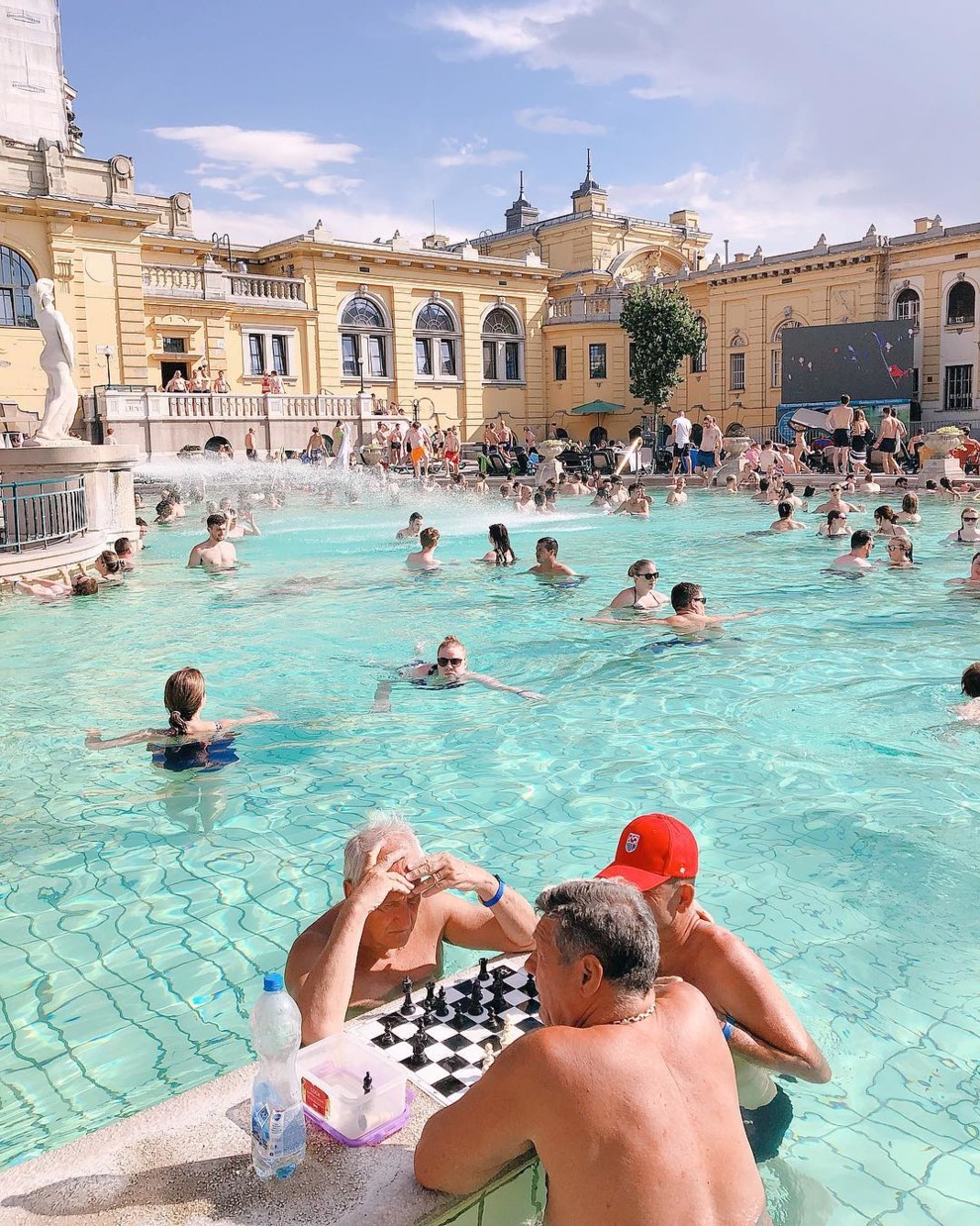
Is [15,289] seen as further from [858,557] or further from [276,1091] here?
[276,1091]

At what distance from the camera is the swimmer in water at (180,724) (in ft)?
22.3

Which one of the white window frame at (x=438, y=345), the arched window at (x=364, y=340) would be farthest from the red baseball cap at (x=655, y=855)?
the white window frame at (x=438, y=345)

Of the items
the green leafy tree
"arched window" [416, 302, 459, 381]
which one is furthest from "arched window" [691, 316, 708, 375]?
"arched window" [416, 302, 459, 381]

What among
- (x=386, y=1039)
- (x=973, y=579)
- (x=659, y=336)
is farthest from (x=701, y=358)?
(x=386, y=1039)

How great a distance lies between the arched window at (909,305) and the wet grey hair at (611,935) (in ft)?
139

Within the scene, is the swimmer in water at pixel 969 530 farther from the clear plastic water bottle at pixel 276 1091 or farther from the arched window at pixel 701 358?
the arched window at pixel 701 358

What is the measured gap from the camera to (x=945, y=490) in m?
22.8

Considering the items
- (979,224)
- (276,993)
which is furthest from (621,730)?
(979,224)

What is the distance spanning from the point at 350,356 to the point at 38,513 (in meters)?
30.4

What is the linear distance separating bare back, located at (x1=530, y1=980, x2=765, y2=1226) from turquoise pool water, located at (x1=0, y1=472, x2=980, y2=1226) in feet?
3.17

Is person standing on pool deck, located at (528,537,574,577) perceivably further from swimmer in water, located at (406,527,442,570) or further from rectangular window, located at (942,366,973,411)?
rectangular window, located at (942,366,973,411)

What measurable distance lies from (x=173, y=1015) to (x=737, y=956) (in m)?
2.26

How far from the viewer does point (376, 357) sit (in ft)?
141

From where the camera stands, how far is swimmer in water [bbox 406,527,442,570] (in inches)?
581
